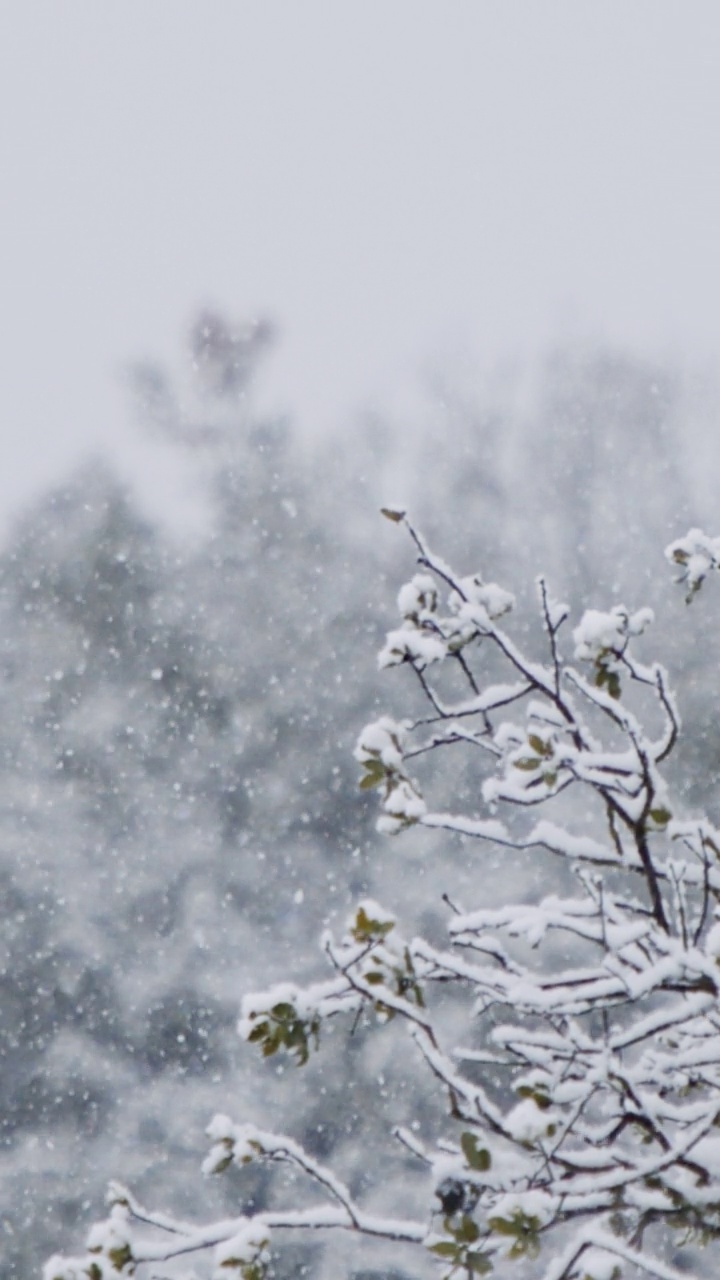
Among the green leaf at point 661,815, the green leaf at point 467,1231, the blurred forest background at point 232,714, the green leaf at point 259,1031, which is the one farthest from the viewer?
the blurred forest background at point 232,714

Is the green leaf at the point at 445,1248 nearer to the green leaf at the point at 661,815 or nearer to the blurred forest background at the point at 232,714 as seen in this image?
the green leaf at the point at 661,815

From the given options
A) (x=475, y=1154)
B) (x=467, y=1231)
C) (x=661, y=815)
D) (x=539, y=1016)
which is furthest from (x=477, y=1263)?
(x=661, y=815)

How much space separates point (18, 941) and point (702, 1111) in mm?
10557

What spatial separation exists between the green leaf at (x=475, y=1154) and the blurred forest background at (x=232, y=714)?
357 inches

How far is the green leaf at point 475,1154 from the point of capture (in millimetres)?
1841

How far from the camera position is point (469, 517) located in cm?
1334

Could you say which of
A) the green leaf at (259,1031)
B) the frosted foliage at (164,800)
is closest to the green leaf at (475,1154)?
the green leaf at (259,1031)

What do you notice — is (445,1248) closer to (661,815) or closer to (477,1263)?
(477,1263)

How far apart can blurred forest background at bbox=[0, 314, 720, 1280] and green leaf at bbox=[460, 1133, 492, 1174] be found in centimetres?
906

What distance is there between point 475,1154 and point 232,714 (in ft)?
36.6

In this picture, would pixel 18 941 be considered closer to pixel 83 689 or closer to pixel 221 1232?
pixel 83 689

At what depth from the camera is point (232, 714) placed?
12.9 m

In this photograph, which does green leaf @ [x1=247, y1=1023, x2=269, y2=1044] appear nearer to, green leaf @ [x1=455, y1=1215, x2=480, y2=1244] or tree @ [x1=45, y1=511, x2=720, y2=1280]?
tree @ [x1=45, y1=511, x2=720, y2=1280]

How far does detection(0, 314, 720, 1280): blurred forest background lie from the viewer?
35.9 ft
